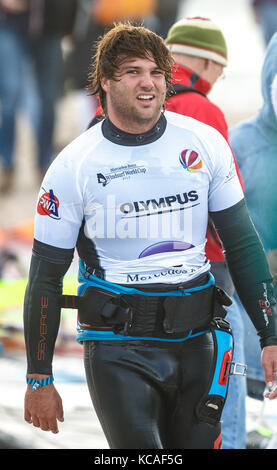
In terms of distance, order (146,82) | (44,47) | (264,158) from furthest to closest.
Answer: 1. (44,47)
2. (264,158)
3. (146,82)

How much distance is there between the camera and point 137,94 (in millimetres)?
3281

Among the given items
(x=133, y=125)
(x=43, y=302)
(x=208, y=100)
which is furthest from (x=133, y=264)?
(x=208, y=100)

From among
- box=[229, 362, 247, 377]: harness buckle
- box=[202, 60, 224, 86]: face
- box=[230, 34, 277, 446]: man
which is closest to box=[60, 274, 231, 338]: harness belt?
box=[229, 362, 247, 377]: harness buckle

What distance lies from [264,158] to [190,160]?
1150 mm

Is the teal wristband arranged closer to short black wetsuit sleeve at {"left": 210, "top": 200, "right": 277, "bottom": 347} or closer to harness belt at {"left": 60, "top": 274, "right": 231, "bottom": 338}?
harness belt at {"left": 60, "top": 274, "right": 231, "bottom": 338}

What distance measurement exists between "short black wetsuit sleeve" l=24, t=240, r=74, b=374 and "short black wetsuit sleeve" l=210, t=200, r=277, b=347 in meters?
0.55

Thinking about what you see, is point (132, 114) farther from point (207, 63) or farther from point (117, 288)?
point (207, 63)

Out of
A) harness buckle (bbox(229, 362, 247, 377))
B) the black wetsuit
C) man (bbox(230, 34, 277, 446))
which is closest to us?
the black wetsuit

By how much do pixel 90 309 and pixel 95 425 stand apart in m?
2.07

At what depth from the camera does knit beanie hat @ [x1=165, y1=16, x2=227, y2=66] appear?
4441 millimetres

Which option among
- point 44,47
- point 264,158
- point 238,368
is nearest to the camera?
point 238,368

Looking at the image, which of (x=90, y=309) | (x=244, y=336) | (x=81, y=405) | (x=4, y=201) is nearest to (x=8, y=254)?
(x=4, y=201)

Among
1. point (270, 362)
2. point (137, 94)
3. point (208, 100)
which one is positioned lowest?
point (270, 362)

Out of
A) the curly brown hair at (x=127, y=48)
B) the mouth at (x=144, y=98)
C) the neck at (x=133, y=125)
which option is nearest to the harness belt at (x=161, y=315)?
the neck at (x=133, y=125)
